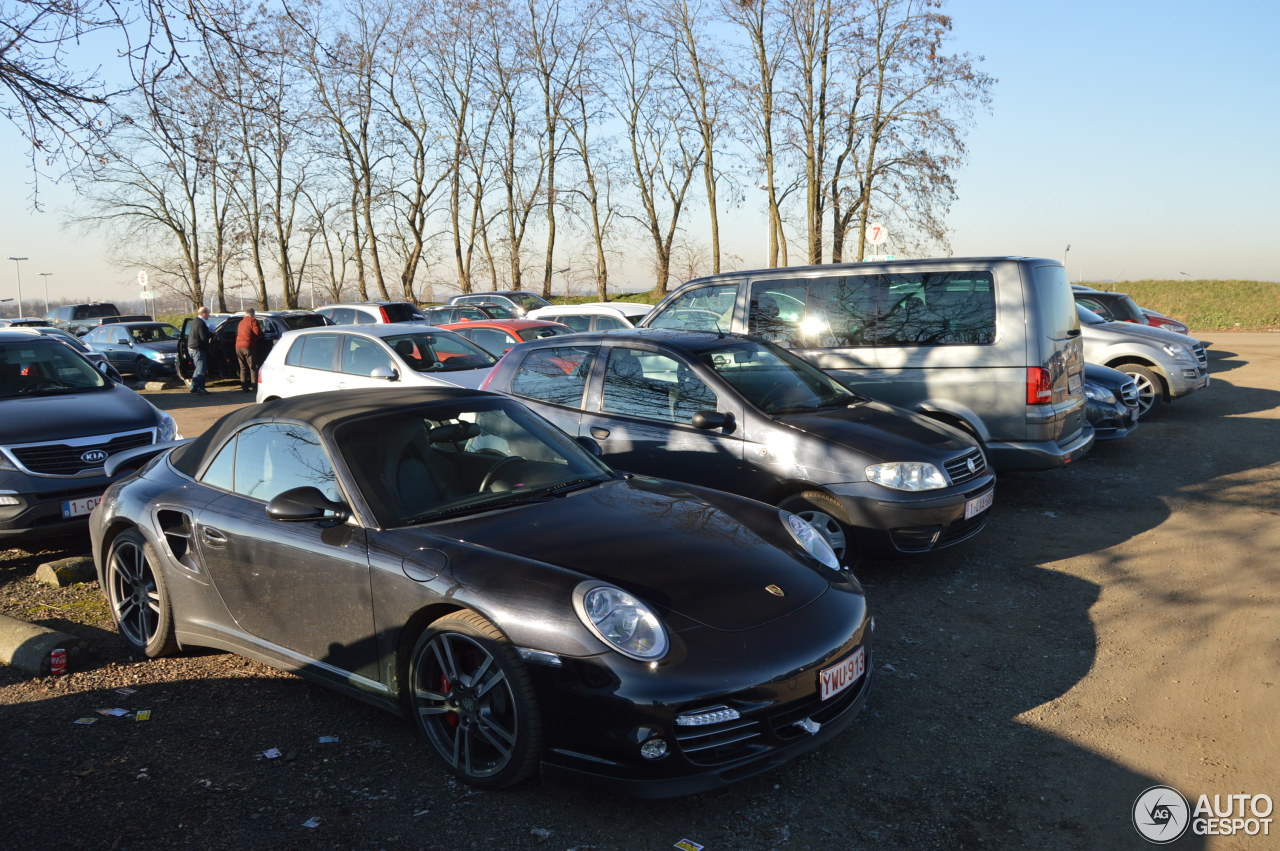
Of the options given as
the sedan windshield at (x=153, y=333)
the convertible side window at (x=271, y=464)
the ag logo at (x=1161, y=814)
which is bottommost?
the ag logo at (x=1161, y=814)

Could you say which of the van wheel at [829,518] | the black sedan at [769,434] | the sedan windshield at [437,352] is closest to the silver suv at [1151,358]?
the black sedan at [769,434]

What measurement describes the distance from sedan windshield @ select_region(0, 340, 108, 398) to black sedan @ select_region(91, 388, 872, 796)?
3852 millimetres

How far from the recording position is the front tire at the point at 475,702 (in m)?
3.41

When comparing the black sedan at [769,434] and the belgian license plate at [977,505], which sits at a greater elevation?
the black sedan at [769,434]

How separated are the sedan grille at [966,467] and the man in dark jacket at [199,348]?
1826cm

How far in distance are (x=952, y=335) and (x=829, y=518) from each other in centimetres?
281

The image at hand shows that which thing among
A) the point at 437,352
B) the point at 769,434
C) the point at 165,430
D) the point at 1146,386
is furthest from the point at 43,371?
the point at 1146,386

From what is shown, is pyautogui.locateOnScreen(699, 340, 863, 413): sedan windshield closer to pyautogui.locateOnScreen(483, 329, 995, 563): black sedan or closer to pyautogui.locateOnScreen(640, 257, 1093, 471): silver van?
pyautogui.locateOnScreen(483, 329, 995, 563): black sedan

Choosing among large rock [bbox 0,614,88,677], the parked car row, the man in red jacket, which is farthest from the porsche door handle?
the man in red jacket

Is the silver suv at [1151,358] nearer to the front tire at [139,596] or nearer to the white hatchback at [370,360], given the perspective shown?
the white hatchback at [370,360]

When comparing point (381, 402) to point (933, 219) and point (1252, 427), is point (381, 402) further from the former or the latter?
point (933, 219)

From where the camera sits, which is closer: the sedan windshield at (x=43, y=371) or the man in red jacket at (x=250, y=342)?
the sedan windshield at (x=43, y=371)

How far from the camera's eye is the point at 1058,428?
7.84m

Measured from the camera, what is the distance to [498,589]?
3537 mm
